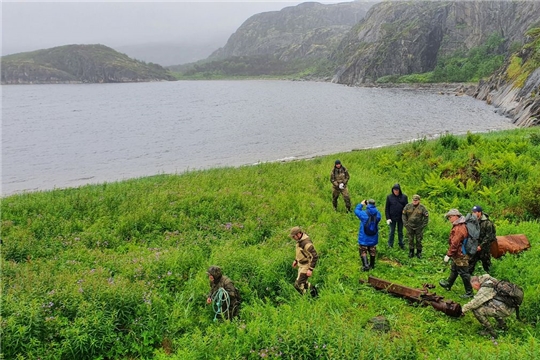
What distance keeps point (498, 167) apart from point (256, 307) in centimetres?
1554

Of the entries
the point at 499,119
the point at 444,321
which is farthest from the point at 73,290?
the point at 499,119

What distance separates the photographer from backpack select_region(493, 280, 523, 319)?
7.56 metres

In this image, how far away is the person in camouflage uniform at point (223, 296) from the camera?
29.1 ft

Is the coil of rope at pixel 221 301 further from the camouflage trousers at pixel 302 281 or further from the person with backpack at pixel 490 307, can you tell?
the person with backpack at pixel 490 307

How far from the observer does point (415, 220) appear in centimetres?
1142

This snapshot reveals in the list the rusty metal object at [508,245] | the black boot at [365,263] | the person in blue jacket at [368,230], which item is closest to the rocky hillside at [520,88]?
the rusty metal object at [508,245]

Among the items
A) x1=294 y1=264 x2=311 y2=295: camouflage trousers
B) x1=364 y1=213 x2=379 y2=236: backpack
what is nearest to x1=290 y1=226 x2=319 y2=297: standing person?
x1=294 y1=264 x2=311 y2=295: camouflage trousers

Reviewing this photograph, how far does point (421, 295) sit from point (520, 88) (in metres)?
67.3

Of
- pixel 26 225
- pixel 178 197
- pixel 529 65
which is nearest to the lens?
pixel 26 225

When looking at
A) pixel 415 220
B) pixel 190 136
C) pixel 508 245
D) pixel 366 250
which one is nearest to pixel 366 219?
pixel 366 250

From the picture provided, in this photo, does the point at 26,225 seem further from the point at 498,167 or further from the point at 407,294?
the point at 498,167

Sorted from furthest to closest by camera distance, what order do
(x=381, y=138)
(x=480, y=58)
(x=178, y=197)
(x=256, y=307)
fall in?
(x=480, y=58), (x=381, y=138), (x=178, y=197), (x=256, y=307)

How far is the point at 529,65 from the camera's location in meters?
64.1

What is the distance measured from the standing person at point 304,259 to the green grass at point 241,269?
0.28 m
